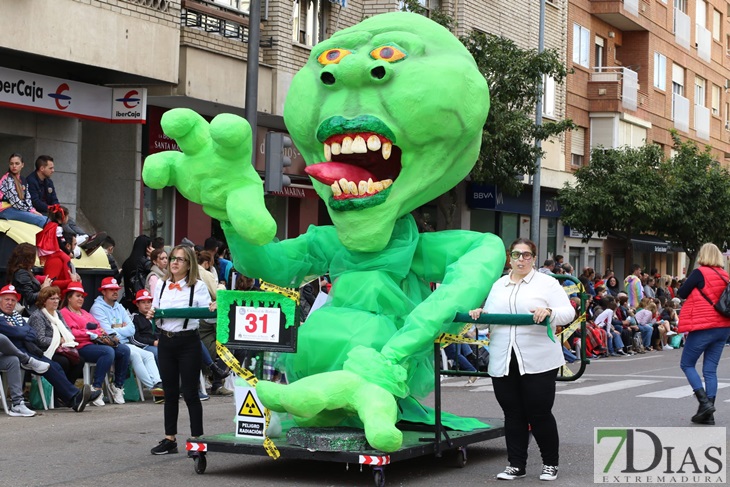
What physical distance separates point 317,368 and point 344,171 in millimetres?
1404

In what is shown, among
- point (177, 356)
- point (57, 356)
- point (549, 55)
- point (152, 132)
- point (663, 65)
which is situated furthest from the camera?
point (663, 65)

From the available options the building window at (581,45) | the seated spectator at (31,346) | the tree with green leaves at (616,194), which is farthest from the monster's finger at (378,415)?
the building window at (581,45)

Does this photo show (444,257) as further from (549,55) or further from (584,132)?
(584,132)

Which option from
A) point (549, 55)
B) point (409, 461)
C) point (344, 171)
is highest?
point (549, 55)

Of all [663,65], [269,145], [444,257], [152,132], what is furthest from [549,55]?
[663,65]

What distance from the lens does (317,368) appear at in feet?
28.0

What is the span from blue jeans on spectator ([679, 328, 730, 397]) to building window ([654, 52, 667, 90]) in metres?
31.8

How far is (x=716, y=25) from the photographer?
50.9 m

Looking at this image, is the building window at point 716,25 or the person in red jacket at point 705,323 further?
the building window at point 716,25

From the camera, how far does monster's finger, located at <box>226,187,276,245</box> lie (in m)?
7.77

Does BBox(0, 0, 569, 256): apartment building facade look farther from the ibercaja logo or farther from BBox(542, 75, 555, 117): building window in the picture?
the ibercaja logo

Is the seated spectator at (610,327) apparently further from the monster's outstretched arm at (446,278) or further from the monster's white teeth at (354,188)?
the monster's white teeth at (354,188)

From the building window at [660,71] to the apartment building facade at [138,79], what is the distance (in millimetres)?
18939

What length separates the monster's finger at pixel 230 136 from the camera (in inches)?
303
